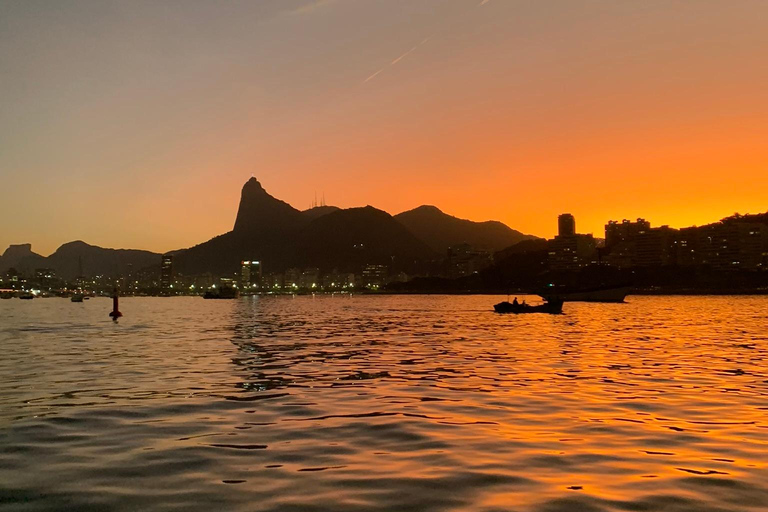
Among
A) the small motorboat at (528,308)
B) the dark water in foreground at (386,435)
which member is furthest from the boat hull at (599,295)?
the dark water in foreground at (386,435)

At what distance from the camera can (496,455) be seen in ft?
42.8

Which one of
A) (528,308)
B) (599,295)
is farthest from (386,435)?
(599,295)

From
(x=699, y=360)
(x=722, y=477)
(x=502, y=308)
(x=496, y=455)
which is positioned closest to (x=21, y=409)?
(x=496, y=455)

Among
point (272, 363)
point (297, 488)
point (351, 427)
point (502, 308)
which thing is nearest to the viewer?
point (297, 488)

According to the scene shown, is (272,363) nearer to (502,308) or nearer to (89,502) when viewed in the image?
(89,502)

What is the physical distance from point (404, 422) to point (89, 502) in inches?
347

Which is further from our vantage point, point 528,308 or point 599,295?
point 599,295

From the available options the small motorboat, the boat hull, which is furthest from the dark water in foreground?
the boat hull

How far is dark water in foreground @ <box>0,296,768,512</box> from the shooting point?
10.2 metres

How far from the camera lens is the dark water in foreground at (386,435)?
33.6 feet

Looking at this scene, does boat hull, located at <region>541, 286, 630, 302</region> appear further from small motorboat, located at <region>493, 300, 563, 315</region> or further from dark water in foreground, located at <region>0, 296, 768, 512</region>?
dark water in foreground, located at <region>0, 296, 768, 512</region>

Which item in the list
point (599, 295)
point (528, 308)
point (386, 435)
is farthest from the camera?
point (599, 295)

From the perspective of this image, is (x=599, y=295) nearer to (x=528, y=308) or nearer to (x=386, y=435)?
(x=528, y=308)

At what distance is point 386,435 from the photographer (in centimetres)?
1526
